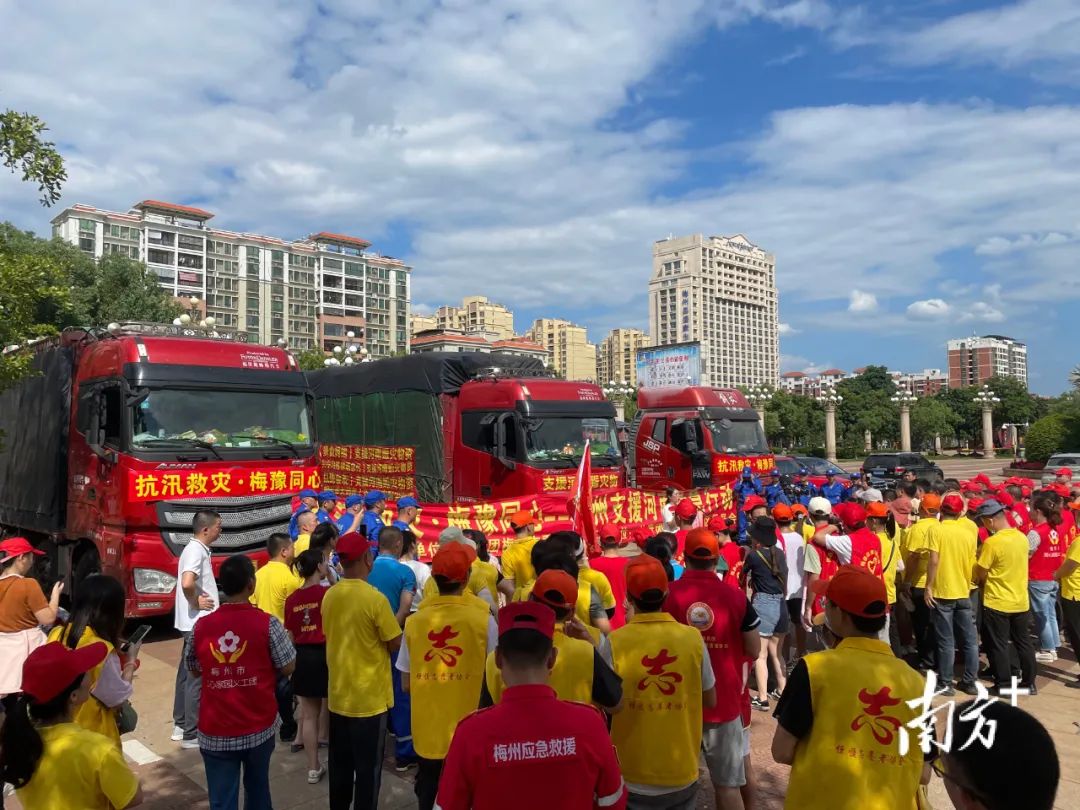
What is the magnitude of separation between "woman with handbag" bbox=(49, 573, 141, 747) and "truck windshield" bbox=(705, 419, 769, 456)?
14.6m

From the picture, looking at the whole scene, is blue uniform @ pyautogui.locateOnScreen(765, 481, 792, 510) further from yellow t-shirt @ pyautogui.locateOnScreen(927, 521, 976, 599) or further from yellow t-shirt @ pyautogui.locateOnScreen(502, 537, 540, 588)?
yellow t-shirt @ pyautogui.locateOnScreen(502, 537, 540, 588)

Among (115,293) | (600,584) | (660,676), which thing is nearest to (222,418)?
(600,584)

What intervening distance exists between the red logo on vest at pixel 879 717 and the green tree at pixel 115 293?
33.2 meters

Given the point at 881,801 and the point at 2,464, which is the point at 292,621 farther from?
the point at 2,464

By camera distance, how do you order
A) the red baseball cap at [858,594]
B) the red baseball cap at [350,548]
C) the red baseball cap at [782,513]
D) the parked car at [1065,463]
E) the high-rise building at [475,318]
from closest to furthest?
the red baseball cap at [858,594]
the red baseball cap at [350,548]
the red baseball cap at [782,513]
the parked car at [1065,463]
the high-rise building at [475,318]

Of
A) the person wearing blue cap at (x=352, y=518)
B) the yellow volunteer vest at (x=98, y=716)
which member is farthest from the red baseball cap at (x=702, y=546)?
the person wearing blue cap at (x=352, y=518)

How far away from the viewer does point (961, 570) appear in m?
6.74

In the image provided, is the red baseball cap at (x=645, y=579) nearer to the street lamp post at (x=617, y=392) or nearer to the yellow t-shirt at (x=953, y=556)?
the yellow t-shirt at (x=953, y=556)

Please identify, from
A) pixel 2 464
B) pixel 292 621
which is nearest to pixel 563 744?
pixel 292 621

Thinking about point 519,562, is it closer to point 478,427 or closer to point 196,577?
point 196,577

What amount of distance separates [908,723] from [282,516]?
781cm

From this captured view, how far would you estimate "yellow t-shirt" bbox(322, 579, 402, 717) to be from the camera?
168 inches

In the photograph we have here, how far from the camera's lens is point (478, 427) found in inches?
519

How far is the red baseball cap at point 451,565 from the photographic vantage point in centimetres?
387
